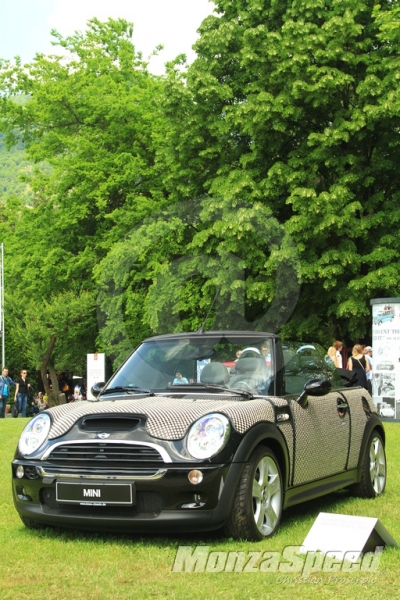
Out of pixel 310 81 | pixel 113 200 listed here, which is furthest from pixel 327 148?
pixel 113 200

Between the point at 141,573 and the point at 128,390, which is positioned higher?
the point at 128,390

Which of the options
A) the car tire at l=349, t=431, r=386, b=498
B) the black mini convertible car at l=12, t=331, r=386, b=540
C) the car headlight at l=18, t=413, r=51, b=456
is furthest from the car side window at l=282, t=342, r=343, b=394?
the car headlight at l=18, t=413, r=51, b=456

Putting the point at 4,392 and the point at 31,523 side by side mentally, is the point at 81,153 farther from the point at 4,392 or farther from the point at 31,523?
the point at 31,523

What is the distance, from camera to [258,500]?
6789 millimetres

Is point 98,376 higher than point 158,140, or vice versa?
point 158,140

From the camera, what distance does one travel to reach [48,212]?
39.7 metres

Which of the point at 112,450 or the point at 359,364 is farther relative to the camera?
the point at 359,364

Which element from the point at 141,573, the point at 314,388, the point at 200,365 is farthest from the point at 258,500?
the point at 200,365

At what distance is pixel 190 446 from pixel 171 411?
368 millimetres

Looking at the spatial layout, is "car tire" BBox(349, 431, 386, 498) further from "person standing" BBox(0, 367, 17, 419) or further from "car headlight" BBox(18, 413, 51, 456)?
"person standing" BBox(0, 367, 17, 419)

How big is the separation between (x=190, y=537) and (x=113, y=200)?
33063 mm

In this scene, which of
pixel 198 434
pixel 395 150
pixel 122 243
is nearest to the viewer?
pixel 198 434

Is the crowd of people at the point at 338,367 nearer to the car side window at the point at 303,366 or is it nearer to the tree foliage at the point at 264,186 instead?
the car side window at the point at 303,366

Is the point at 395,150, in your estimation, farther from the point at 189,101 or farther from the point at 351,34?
the point at 189,101
